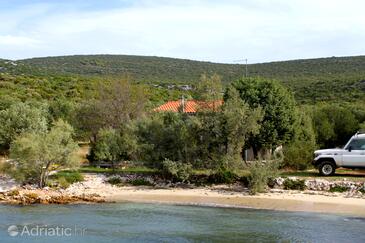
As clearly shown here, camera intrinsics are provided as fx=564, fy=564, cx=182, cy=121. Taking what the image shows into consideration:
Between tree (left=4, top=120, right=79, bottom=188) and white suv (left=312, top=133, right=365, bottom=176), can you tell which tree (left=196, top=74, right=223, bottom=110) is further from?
tree (left=4, top=120, right=79, bottom=188)

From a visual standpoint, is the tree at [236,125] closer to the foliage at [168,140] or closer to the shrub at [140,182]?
the foliage at [168,140]

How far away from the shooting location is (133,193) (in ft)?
103

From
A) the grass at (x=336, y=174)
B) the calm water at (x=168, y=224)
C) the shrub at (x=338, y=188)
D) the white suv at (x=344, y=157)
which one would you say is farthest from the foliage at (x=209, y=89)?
the shrub at (x=338, y=188)

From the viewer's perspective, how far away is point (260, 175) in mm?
30562

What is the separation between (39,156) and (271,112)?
49.1ft

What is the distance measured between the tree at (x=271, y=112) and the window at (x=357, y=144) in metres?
6.25

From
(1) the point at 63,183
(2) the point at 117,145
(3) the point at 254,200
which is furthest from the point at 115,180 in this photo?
(3) the point at 254,200

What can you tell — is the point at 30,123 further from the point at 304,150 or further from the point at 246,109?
the point at 304,150

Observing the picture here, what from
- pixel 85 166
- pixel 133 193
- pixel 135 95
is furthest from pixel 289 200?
pixel 135 95

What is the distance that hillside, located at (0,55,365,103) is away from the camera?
236ft

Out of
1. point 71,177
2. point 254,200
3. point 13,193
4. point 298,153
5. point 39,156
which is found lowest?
point 254,200

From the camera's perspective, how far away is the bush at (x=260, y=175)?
100 feet

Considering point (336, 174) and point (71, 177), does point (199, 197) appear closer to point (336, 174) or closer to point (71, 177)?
point (71, 177)

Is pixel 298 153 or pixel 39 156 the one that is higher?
pixel 39 156
